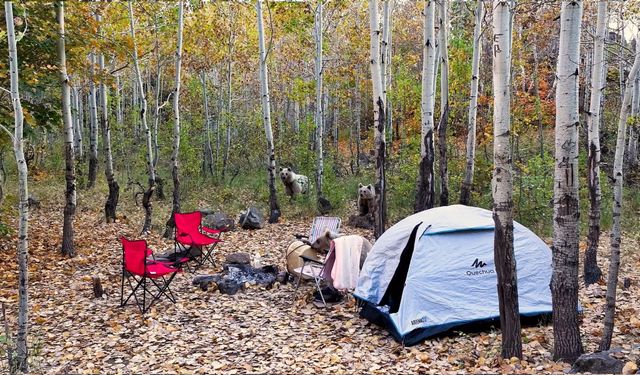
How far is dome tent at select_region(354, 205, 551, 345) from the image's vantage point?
5152 millimetres

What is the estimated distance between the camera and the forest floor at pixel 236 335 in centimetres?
457

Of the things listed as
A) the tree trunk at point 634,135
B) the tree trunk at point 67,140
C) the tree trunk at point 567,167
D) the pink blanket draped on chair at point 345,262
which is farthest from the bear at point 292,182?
the tree trunk at point 567,167

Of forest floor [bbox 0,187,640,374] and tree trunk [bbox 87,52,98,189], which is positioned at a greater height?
tree trunk [bbox 87,52,98,189]

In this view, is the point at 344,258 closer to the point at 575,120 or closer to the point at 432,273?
the point at 432,273

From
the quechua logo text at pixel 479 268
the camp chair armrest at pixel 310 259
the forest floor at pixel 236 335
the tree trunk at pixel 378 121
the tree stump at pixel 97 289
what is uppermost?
the tree trunk at pixel 378 121

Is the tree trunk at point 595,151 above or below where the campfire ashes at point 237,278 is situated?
above

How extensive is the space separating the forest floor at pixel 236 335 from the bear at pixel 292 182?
5.25m

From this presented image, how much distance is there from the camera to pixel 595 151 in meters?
6.58

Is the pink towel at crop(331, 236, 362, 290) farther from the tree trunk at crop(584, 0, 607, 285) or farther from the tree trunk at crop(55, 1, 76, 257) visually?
the tree trunk at crop(55, 1, 76, 257)

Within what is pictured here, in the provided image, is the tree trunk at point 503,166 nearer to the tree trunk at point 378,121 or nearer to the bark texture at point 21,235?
the bark texture at point 21,235

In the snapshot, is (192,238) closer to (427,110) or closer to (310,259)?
(310,259)

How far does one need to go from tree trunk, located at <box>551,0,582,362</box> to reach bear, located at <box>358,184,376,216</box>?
245 inches

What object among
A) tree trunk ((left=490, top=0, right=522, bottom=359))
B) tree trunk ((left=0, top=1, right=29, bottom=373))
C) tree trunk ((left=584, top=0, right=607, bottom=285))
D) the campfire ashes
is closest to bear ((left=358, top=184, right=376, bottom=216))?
the campfire ashes

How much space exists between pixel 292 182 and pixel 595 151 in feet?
25.8
